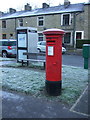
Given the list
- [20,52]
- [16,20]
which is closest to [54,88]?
[20,52]

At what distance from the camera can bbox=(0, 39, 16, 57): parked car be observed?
45.2 feet

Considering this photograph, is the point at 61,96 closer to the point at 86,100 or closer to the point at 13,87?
the point at 86,100

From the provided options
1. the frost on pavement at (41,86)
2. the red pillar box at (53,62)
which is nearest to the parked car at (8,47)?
the frost on pavement at (41,86)

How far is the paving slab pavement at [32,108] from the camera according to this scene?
329 cm

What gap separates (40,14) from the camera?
25641 mm

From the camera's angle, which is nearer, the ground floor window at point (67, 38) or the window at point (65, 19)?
the window at point (65, 19)

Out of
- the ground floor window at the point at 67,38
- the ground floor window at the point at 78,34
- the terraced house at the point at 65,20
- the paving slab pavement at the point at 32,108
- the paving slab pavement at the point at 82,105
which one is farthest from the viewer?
the ground floor window at the point at 67,38

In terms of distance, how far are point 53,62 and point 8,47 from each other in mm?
10288

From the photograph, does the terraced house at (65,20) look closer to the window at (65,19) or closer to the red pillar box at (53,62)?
the window at (65,19)

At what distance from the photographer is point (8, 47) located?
1388 centimetres

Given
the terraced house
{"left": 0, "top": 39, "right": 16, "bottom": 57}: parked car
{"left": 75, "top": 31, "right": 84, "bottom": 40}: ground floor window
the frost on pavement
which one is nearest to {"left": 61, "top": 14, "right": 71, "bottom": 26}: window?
the terraced house

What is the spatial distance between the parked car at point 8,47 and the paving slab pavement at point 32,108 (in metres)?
9.88

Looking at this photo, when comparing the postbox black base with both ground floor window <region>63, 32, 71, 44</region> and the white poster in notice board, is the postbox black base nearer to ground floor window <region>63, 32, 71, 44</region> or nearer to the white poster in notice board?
the white poster in notice board

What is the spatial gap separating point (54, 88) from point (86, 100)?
35.5 inches
